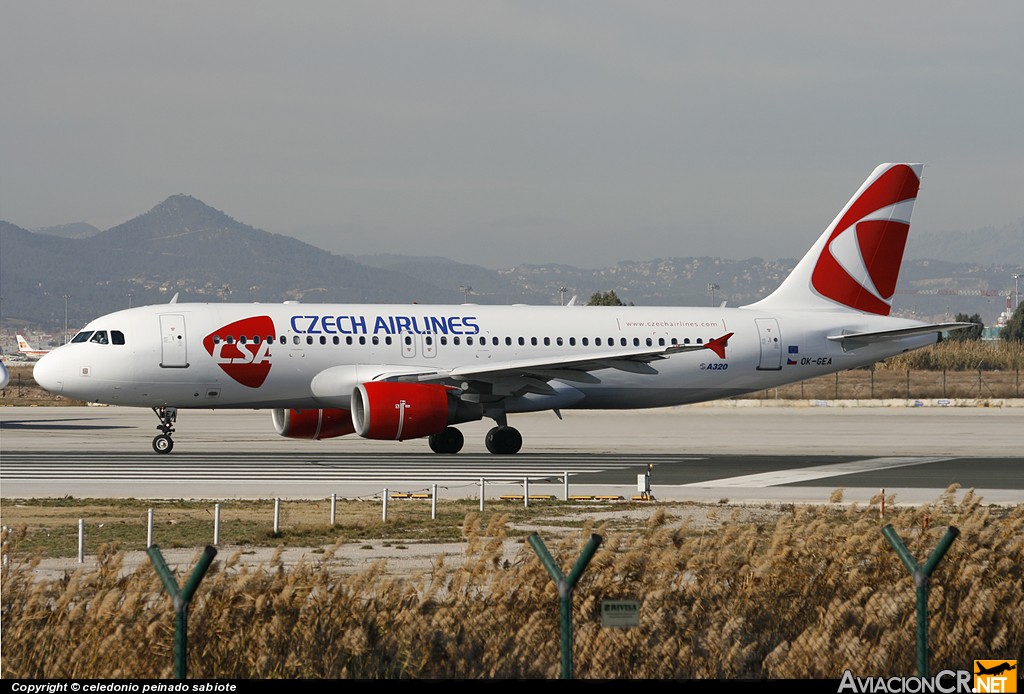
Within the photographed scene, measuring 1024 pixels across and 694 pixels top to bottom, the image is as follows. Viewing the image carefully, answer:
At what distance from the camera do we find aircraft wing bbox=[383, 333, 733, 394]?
39344 mm

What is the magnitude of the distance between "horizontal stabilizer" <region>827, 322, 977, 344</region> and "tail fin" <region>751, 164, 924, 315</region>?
1608 millimetres

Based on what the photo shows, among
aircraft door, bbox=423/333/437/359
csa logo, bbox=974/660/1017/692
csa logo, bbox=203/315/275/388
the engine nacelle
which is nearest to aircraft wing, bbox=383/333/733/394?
aircraft door, bbox=423/333/437/359

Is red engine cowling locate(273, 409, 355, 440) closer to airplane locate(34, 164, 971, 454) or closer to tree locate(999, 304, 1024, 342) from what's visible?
airplane locate(34, 164, 971, 454)

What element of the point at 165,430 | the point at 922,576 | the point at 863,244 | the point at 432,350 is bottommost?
the point at 165,430

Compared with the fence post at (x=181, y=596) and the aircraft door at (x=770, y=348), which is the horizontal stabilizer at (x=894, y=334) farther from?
the fence post at (x=181, y=596)

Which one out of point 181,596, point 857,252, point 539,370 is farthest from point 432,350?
point 181,596

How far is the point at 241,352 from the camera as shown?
130ft

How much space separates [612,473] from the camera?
34.3 metres

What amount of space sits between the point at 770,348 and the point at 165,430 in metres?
19.2

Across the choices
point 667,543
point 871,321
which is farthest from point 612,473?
point 667,543

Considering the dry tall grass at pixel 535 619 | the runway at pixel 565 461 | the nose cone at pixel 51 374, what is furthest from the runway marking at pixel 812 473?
the nose cone at pixel 51 374

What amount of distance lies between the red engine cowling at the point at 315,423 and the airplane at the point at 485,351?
0.14 feet

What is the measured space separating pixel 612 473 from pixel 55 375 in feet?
54.1

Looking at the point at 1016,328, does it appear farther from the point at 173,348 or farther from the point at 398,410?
the point at 173,348
